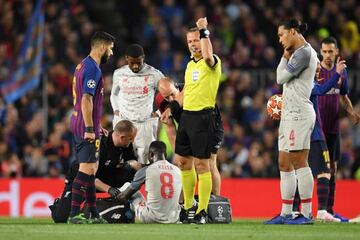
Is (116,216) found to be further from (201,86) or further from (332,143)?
(332,143)

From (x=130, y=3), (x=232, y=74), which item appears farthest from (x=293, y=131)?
(x=130, y=3)

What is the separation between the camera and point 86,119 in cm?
1338

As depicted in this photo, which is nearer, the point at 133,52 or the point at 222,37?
the point at 133,52

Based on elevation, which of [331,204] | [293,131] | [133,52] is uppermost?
[133,52]

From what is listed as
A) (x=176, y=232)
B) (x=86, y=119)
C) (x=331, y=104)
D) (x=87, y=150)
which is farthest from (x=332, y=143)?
(x=176, y=232)

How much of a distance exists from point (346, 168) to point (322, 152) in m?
6.18

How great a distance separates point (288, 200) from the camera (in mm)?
13625

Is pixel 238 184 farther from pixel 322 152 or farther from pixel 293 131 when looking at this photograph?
pixel 293 131

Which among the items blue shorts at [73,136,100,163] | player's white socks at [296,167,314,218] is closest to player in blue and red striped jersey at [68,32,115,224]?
blue shorts at [73,136,100,163]

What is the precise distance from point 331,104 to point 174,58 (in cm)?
824

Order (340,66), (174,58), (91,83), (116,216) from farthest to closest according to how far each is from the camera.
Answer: (174,58)
(116,216)
(340,66)
(91,83)

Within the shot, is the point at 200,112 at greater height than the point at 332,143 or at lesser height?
greater

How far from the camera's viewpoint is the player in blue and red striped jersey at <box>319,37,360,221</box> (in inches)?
605

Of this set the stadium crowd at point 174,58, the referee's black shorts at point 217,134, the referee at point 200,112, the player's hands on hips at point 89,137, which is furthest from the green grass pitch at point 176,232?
the stadium crowd at point 174,58
